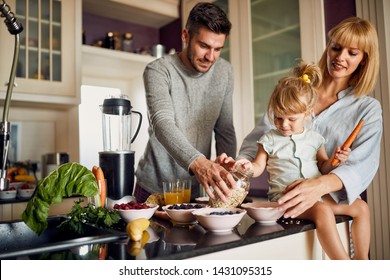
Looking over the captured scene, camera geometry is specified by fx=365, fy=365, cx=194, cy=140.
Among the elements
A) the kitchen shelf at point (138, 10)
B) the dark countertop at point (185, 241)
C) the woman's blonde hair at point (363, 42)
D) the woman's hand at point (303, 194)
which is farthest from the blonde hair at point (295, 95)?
the kitchen shelf at point (138, 10)

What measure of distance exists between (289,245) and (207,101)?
82 cm

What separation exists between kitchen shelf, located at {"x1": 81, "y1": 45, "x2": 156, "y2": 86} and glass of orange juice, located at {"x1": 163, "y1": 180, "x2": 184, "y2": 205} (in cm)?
166

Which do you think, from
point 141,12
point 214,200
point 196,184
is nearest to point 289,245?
point 214,200

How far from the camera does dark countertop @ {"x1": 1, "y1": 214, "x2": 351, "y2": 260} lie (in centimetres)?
72

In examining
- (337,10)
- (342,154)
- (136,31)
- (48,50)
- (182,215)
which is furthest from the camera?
(136,31)

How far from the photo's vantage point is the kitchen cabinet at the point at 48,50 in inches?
91.7

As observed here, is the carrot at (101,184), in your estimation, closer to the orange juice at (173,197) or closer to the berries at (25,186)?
the orange juice at (173,197)

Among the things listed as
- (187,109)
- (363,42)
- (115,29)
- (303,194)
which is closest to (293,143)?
(303,194)

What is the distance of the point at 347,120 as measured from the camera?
120 centimetres

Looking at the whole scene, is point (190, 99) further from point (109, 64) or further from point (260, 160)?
point (109, 64)

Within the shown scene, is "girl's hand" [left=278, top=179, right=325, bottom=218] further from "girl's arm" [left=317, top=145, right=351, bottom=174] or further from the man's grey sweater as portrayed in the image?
the man's grey sweater

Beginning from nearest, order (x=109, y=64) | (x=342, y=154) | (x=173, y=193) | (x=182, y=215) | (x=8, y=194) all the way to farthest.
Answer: (x=182, y=215) → (x=342, y=154) → (x=173, y=193) → (x=8, y=194) → (x=109, y=64)

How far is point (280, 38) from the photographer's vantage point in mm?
2205

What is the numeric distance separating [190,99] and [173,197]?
21.0 inches
